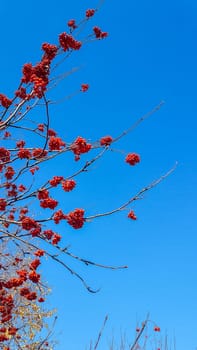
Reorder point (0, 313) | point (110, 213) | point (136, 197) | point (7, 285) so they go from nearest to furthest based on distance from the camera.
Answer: point (110, 213)
point (136, 197)
point (7, 285)
point (0, 313)

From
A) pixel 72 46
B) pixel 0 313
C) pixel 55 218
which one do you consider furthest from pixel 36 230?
pixel 0 313

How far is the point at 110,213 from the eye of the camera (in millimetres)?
6004

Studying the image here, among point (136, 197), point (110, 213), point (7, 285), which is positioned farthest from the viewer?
point (7, 285)

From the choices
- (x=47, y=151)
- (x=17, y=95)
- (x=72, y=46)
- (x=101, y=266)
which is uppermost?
(x=72, y=46)

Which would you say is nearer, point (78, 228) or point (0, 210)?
point (78, 228)

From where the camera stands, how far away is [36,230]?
20.6 feet

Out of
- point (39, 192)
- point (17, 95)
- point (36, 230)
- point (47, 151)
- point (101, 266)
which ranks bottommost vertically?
point (101, 266)

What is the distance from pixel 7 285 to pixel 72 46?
353 cm

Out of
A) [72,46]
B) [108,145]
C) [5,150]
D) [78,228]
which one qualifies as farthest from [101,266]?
[72,46]

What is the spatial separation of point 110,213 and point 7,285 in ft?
7.93

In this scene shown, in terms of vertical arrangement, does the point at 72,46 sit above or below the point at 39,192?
above

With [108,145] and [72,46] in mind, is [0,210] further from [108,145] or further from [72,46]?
[72,46]

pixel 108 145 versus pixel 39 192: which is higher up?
pixel 108 145

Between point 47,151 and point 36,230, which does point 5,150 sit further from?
point 36,230
